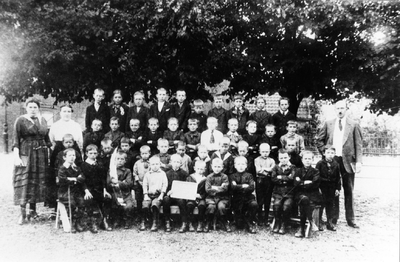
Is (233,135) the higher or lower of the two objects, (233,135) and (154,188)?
the higher

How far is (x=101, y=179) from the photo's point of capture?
553 centimetres

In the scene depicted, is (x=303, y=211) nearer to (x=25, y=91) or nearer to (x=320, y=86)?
(x=320, y=86)

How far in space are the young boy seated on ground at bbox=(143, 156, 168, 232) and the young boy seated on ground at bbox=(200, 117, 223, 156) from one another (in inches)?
38.0

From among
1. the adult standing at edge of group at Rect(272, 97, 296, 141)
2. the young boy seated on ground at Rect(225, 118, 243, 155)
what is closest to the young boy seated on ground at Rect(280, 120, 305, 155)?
the adult standing at edge of group at Rect(272, 97, 296, 141)

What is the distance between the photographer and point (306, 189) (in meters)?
5.39

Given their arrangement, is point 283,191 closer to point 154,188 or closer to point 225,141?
point 225,141

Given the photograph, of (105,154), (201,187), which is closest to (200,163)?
(201,187)

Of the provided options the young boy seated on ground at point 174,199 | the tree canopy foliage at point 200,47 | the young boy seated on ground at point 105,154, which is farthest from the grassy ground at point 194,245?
the tree canopy foliage at point 200,47

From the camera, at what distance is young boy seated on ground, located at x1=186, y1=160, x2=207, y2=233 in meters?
5.34

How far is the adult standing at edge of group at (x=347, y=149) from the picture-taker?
5711mm

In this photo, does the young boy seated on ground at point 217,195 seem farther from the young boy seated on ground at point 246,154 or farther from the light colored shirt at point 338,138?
the light colored shirt at point 338,138

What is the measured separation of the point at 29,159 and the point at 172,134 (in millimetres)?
2317

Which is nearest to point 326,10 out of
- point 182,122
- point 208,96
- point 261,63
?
point 261,63

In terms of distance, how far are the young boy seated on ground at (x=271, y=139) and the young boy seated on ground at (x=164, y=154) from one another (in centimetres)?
161
